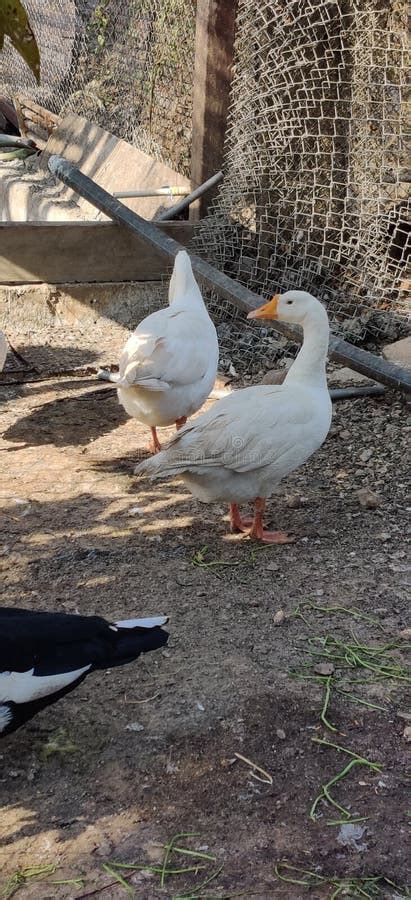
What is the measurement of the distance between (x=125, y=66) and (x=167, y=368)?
5.69 m

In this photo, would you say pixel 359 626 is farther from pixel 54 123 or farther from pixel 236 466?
pixel 54 123

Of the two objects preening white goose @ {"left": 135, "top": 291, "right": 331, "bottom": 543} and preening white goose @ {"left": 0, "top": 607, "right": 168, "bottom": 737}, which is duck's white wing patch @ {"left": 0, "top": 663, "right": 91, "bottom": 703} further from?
preening white goose @ {"left": 135, "top": 291, "right": 331, "bottom": 543}

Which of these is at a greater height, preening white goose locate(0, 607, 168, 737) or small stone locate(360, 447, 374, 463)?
preening white goose locate(0, 607, 168, 737)

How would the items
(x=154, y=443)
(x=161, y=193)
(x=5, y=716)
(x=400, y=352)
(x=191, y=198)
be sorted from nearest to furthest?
(x=5, y=716) < (x=154, y=443) < (x=400, y=352) < (x=191, y=198) < (x=161, y=193)

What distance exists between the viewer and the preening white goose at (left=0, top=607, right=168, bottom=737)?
275cm

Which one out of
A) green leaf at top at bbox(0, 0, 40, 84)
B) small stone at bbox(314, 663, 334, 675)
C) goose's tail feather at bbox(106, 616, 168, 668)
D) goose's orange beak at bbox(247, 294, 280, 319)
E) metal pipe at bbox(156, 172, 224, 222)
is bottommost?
small stone at bbox(314, 663, 334, 675)

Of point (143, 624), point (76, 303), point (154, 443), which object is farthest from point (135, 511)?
point (76, 303)

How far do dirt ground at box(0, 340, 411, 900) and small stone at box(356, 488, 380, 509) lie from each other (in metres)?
0.03

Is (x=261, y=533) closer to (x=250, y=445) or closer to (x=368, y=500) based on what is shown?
(x=250, y=445)

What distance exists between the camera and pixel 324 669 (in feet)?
11.1

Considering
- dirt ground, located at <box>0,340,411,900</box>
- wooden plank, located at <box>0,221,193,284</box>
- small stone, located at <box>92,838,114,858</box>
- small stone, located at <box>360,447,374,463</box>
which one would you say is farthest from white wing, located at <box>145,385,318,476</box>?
→ wooden plank, located at <box>0,221,193,284</box>

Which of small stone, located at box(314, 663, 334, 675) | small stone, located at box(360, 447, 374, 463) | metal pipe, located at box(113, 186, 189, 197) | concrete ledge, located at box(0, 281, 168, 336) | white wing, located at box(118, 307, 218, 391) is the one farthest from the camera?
metal pipe, located at box(113, 186, 189, 197)

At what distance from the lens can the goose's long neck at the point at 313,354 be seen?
4.50 metres

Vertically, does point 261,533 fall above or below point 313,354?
below
